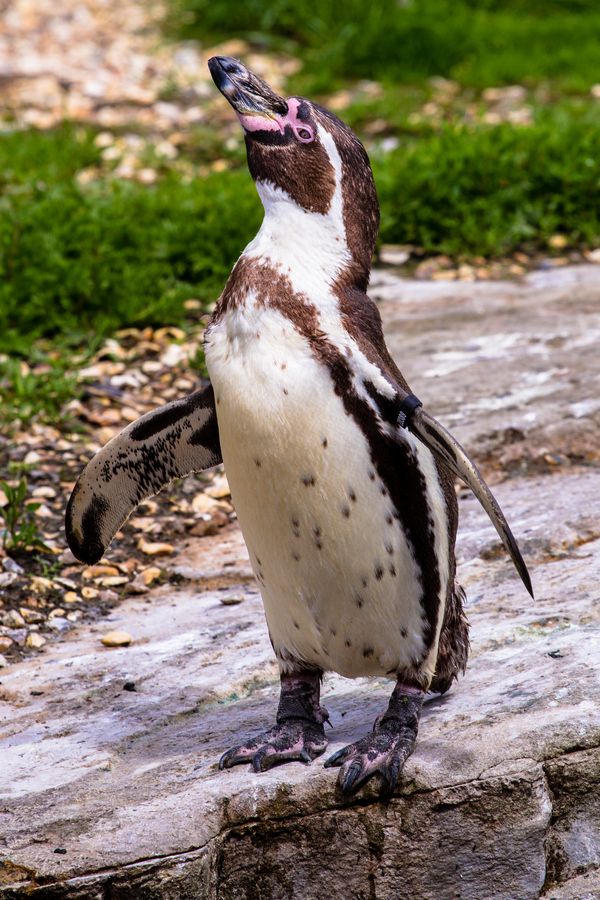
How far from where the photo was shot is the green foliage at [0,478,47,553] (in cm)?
459

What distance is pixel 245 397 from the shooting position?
9.39 feet

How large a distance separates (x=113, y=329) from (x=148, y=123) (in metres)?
3.13

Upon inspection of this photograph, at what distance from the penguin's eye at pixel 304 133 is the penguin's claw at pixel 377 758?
1347mm

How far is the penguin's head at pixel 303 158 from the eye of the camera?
9.93ft

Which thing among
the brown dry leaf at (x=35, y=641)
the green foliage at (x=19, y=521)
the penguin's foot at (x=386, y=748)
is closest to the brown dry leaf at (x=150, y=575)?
the green foliage at (x=19, y=521)

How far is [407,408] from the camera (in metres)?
2.86

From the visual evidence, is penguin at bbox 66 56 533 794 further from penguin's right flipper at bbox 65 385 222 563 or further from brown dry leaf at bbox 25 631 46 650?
brown dry leaf at bbox 25 631 46 650

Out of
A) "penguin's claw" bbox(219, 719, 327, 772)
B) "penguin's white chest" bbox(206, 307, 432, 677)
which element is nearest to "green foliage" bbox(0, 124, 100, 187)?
"penguin's white chest" bbox(206, 307, 432, 677)

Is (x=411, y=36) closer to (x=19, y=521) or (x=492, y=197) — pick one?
(x=492, y=197)

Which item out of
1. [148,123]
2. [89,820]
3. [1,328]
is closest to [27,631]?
[89,820]

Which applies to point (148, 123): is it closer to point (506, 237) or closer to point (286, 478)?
point (506, 237)

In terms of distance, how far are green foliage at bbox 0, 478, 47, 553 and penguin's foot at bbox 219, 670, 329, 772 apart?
65.4 inches

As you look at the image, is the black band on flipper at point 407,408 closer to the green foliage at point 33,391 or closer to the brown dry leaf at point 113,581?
the brown dry leaf at point 113,581

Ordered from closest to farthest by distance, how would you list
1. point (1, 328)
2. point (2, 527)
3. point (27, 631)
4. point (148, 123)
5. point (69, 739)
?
point (69, 739)
point (27, 631)
point (2, 527)
point (1, 328)
point (148, 123)
